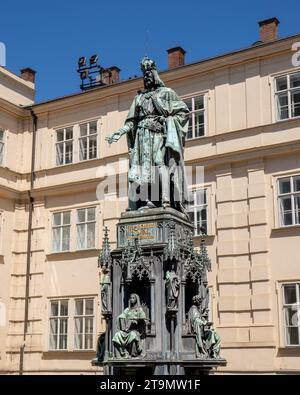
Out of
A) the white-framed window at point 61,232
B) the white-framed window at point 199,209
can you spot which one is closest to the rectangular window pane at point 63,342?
the white-framed window at point 61,232

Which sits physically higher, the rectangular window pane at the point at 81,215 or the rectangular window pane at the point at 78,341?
the rectangular window pane at the point at 81,215

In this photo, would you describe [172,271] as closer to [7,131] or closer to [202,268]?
[202,268]

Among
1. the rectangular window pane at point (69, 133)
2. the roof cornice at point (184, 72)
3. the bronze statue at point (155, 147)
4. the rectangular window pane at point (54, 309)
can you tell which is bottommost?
the rectangular window pane at point (54, 309)

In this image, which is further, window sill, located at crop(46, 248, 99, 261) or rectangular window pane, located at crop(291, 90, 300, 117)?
window sill, located at crop(46, 248, 99, 261)

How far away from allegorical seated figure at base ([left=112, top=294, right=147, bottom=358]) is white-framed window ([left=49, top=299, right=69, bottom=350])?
15.5m

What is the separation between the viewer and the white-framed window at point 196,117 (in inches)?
923

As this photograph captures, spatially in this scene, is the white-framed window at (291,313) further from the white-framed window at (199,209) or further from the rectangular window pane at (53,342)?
the rectangular window pane at (53,342)

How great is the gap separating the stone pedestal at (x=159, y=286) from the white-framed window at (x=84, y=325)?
557 inches

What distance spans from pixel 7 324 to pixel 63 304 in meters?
2.59

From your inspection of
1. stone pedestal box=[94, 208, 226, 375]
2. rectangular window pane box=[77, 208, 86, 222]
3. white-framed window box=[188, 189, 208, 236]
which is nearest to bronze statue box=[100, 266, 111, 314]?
stone pedestal box=[94, 208, 226, 375]

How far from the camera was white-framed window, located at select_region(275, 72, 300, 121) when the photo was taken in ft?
70.6

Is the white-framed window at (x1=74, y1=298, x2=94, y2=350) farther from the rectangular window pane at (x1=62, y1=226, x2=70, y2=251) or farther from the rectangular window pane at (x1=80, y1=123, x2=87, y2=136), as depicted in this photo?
the rectangular window pane at (x1=80, y1=123, x2=87, y2=136)

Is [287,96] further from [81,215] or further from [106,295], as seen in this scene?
[106,295]
